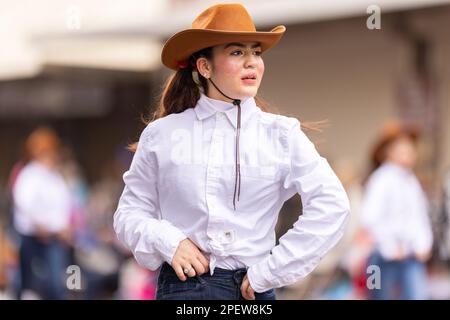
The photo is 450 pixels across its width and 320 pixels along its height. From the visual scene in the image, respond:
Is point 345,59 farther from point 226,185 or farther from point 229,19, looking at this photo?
point 226,185

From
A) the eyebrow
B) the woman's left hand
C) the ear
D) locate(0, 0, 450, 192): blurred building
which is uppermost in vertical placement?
locate(0, 0, 450, 192): blurred building

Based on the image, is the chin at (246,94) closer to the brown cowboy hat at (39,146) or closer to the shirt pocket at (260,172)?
the shirt pocket at (260,172)

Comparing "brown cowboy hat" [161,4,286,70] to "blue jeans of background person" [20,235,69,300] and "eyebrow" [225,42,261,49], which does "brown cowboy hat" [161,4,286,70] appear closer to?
"eyebrow" [225,42,261,49]

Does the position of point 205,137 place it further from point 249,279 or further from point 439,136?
point 439,136

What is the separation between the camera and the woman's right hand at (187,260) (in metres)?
3.28

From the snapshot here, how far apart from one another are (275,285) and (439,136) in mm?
10851

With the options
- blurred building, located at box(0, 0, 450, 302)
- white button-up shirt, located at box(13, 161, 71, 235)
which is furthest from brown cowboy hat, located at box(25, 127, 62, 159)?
blurred building, located at box(0, 0, 450, 302)

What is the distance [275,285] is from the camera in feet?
10.7

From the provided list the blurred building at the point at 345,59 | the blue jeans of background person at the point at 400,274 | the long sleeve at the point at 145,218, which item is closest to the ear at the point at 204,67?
the long sleeve at the point at 145,218

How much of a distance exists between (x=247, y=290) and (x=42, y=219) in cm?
726

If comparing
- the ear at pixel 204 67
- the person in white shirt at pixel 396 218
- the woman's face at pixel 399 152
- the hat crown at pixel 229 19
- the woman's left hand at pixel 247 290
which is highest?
the woman's face at pixel 399 152

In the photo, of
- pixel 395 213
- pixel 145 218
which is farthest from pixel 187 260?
pixel 395 213

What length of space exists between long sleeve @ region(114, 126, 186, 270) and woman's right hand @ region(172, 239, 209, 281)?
0.6 inches

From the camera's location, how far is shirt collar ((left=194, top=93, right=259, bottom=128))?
3.29 meters
